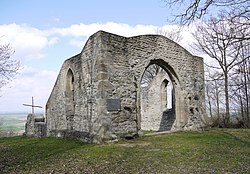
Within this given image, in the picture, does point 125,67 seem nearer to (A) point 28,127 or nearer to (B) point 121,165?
(B) point 121,165

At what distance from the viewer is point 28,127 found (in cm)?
1620

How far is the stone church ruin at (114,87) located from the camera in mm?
9117

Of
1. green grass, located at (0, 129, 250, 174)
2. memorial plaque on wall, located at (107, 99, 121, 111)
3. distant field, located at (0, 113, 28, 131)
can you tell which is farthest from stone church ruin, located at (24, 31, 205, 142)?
distant field, located at (0, 113, 28, 131)

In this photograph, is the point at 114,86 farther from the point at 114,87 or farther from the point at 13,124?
the point at 13,124

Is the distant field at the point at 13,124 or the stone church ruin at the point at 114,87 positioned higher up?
the stone church ruin at the point at 114,87

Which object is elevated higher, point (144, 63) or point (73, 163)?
point (144, 63)

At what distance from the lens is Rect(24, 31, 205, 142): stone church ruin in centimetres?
912

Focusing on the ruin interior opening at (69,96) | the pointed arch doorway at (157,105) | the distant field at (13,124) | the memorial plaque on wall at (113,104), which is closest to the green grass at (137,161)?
the memorial plaque on wall at (113,104)

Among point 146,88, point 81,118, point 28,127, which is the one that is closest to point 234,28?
point 81,118

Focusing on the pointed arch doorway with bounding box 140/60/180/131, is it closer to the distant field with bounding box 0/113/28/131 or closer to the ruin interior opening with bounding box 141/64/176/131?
the ruin interior opening with bounding box 141/64/176/131

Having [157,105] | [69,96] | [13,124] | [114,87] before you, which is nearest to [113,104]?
[114,87]

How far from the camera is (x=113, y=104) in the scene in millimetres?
9133

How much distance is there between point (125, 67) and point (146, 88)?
29.7ft

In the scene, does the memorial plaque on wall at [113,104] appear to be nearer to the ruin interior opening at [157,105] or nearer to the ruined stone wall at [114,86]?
the ruined stone wall at [114,86]
